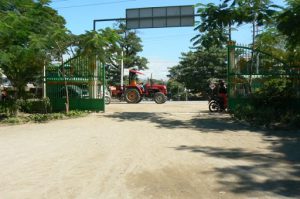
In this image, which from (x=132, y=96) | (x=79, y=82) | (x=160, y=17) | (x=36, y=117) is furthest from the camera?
(x=132, y=96)

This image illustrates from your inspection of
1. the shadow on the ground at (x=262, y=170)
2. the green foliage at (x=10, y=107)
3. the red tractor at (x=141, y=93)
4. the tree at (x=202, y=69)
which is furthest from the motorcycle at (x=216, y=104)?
the tree at (x=202, y=69)

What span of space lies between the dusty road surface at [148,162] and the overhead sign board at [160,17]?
37.6 ft

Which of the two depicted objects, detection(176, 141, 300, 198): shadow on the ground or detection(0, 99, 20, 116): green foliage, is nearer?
detection(176, 141, 300, 198): shadow on the ground

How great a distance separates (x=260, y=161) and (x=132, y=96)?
18543mm

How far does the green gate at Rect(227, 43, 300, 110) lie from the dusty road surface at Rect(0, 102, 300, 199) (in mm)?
3783

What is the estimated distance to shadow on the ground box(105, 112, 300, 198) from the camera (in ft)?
22.8

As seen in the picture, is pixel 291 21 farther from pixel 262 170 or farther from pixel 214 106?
pixel 262 170

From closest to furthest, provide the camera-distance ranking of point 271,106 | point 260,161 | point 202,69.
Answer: point 260,161 → point 271,106 → point 202,69

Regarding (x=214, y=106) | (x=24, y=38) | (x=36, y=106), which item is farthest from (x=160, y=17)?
(x=24, y=38)

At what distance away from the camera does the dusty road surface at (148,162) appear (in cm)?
675

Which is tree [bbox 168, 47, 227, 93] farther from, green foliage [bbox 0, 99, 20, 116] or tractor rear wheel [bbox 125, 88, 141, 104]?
green foliage [bbox 0, 99, 20, 116]

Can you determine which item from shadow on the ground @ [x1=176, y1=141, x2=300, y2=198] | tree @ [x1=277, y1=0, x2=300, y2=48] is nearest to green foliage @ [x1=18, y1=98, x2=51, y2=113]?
shadow on the ground @ [x1=176, y1=141, x2=300, y2=198]

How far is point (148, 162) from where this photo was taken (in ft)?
28.9

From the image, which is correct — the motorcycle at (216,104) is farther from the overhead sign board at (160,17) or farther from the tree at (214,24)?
the overhead sign board at (160,17)
